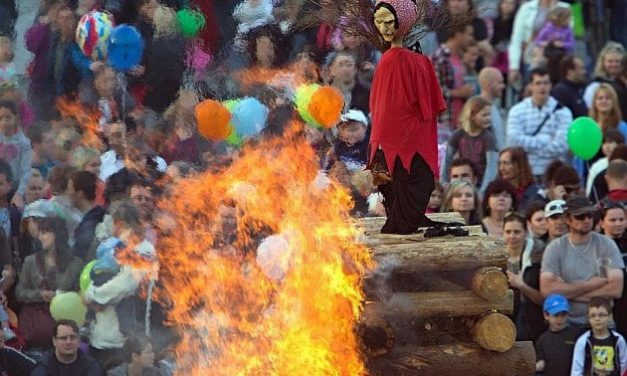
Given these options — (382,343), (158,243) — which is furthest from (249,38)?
(382,343)

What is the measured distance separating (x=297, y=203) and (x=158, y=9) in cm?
250

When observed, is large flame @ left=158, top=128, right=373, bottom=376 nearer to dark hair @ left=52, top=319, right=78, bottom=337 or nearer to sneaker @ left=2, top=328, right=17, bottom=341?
dark hair @ left=52, top=319, right=78, bottom=337

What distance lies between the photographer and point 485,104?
577 inches

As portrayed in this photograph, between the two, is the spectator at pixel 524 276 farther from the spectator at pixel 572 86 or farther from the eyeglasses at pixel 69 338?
the eyeglasses at pixel 69 338

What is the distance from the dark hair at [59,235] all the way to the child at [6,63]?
123cm

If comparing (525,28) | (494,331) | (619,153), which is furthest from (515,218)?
(525,28)

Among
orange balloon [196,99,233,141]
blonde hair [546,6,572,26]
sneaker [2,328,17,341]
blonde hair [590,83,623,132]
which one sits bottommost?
sneaker [2,328,17,341]

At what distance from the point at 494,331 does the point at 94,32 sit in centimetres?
461

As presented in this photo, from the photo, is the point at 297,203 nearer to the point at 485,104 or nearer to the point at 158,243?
the point at 158,243

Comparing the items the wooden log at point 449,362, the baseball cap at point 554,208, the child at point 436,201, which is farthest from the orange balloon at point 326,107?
the wooden log at point 449,362

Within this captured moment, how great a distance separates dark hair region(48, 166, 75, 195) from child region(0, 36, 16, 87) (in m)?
0.82

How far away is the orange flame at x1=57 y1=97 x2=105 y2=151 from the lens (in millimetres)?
13133

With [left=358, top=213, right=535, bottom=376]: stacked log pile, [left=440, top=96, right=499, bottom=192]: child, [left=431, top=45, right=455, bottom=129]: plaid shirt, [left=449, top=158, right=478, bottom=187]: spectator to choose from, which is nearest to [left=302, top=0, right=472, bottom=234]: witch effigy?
[left=358, top=213, right=535, bottom=376]: stacked log pile

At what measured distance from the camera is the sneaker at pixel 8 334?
40.1ft
